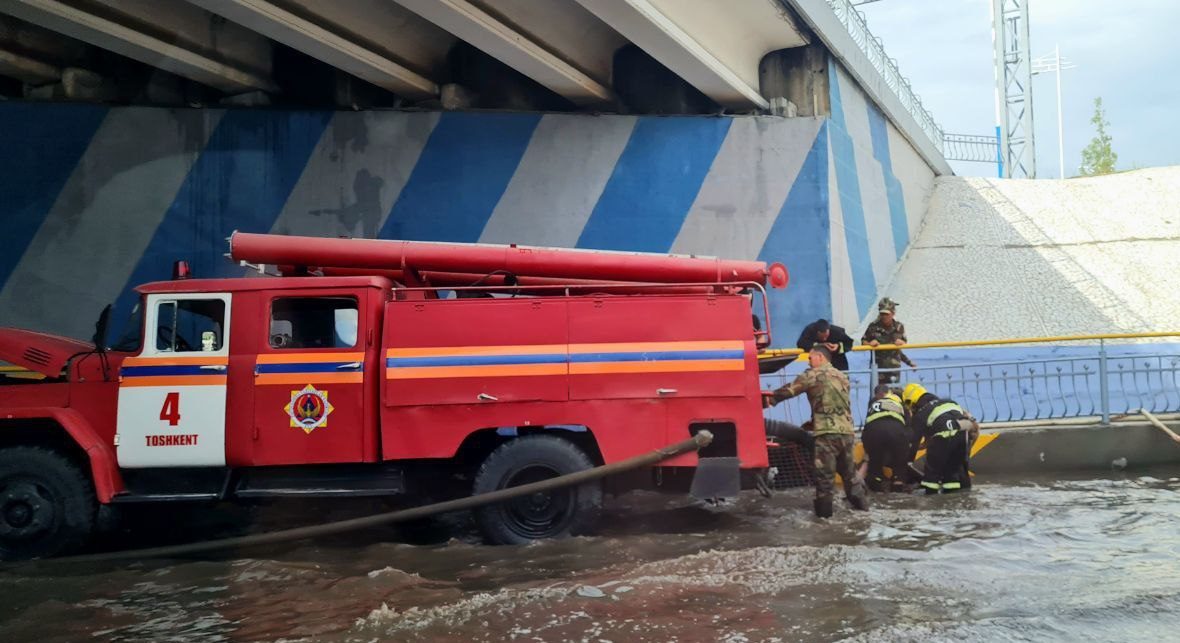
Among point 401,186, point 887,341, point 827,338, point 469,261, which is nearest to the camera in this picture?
point 469,261

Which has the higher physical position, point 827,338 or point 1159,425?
point 827,338

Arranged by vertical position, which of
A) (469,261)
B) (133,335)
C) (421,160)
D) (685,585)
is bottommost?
(685,585)

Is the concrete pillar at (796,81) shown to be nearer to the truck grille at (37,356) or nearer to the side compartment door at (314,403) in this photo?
the side compartment door at (314,403)

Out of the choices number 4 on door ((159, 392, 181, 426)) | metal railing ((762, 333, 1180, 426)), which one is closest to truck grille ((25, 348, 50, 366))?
number 4 on door ((159, 392, 181, 426))

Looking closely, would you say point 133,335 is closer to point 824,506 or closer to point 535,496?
point 535,496

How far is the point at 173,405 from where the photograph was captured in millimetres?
7000

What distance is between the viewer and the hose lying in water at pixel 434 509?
22.6ft

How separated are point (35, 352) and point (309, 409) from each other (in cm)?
236

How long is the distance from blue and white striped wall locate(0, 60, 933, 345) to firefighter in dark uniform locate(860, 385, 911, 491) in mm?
4662

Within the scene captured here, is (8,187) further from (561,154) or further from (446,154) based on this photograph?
(561,154)

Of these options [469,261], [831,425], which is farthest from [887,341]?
[469,261]

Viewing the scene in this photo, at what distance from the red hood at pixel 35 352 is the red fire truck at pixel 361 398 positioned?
0.01 m

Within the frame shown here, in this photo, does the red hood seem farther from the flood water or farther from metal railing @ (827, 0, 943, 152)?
metal railing @ (827, 0, 943, 152)

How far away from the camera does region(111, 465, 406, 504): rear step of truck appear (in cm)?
701
